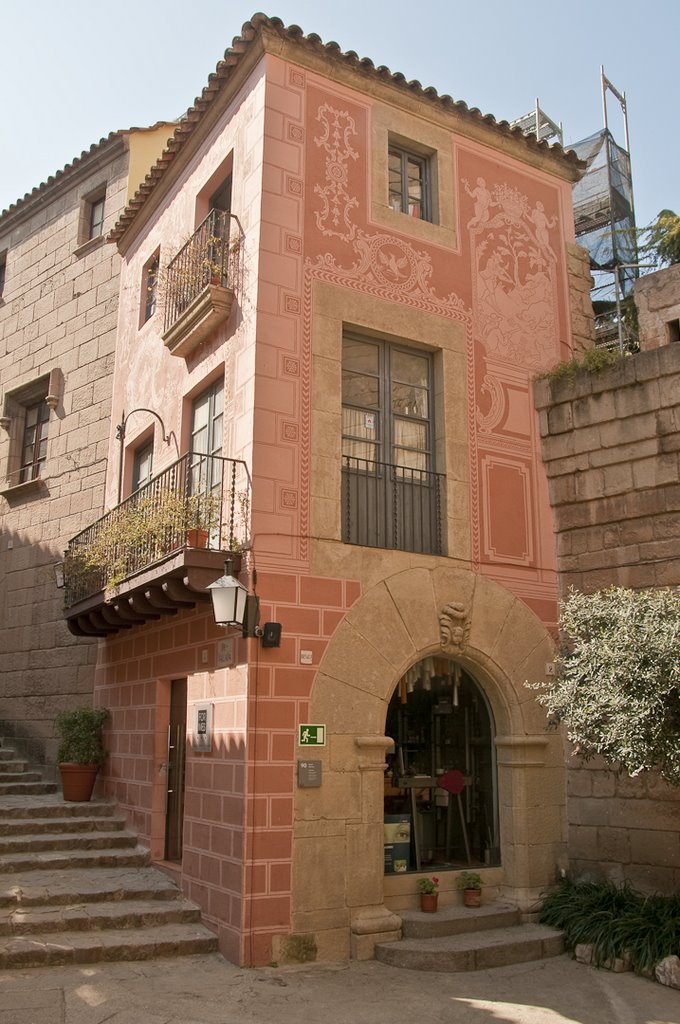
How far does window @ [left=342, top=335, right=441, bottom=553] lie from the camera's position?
28.6 feet

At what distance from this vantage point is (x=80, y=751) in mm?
10570

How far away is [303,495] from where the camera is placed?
26.8 ft

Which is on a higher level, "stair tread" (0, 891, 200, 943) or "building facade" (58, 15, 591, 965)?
"building facade" (58, 15, 591, 965)

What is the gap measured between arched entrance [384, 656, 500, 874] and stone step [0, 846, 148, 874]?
8.74 feet

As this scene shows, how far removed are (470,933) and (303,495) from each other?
4.11 m

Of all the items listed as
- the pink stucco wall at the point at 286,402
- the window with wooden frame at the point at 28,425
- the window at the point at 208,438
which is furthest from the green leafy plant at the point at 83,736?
the window with wooden frame at the point at 28,425

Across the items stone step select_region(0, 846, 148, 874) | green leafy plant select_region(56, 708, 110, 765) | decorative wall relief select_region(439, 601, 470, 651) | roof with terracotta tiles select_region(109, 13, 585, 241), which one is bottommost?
stone step select_region(0, 846, 148, 874)

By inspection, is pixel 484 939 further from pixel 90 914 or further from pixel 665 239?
pixel 665 239

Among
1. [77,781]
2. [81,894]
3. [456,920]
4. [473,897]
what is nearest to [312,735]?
[456,920]

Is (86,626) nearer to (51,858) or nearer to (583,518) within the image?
(51,858)

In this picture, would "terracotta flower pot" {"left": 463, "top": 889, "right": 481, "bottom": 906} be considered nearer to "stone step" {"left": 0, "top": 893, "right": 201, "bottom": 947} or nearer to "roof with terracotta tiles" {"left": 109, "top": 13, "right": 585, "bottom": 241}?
"stone step" {"left": 0, "top": 893, "right": 201, "bottom": 947}

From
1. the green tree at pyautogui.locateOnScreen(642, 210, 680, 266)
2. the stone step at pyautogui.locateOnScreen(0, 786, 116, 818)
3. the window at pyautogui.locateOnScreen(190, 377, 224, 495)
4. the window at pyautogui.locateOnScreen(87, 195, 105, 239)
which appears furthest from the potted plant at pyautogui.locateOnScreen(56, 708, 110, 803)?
the green tree at pyautogui.locateOnScreen(642, 210, 680, 266)

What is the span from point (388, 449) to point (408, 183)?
3.10m

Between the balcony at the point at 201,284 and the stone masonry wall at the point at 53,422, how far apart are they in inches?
120
